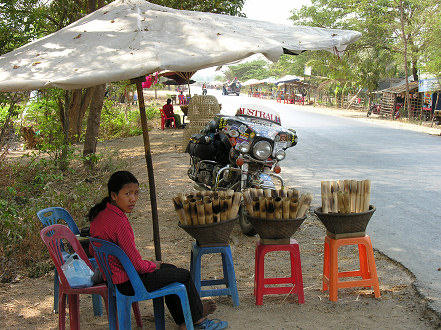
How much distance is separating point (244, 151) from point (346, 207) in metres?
1.98

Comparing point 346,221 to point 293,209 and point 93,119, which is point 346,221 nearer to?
point 293,209

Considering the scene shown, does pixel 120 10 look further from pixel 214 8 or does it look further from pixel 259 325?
pixel 214 8

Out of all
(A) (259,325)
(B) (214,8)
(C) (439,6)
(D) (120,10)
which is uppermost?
(C) (439,6)

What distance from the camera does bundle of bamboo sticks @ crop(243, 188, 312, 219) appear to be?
3.70 meters

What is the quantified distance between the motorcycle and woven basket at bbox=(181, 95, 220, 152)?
6337 mm

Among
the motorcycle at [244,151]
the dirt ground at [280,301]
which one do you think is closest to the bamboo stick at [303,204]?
the dirt ground at [280,301]

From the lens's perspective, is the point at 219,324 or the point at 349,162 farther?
the point at 349,162

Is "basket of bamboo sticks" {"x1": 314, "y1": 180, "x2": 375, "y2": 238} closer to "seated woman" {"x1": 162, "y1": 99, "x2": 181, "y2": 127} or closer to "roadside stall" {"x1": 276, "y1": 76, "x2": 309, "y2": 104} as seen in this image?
"seated woman" {"x1": 162, "y1": 99, "x2": 181, "y2": 127}

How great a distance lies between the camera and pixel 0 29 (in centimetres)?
755

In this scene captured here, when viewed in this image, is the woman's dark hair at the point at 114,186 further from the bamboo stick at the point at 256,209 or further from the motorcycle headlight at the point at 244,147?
the motorcycle headlight at the point at 244,147

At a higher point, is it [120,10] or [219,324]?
[120,10]

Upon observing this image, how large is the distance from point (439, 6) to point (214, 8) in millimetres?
15684

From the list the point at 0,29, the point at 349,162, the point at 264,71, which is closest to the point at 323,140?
the point at 349,162

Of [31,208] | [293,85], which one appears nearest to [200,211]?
[31,208]
